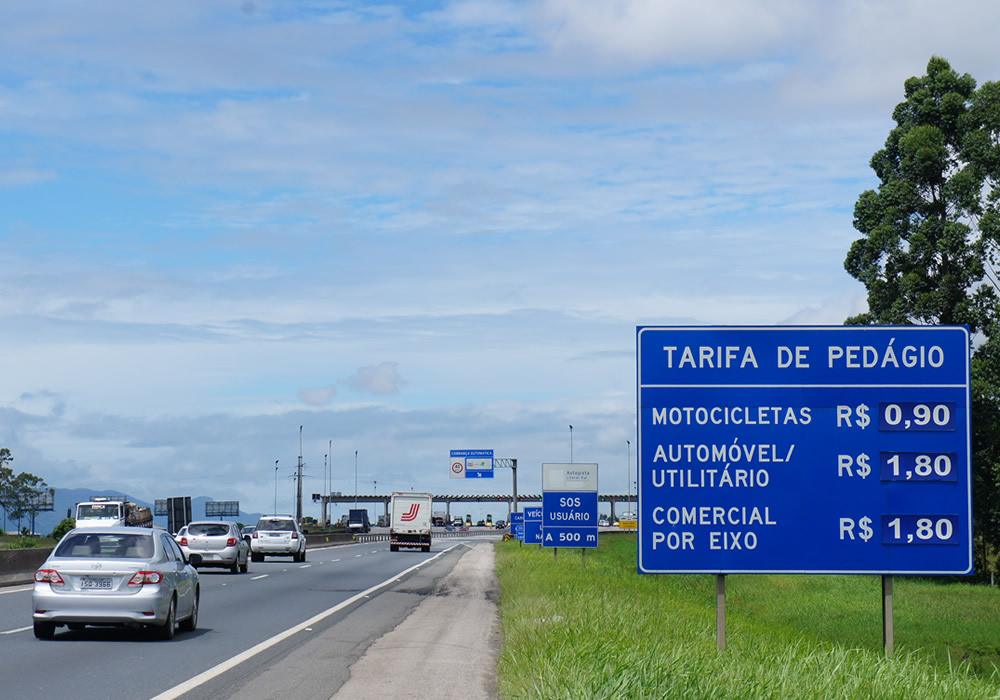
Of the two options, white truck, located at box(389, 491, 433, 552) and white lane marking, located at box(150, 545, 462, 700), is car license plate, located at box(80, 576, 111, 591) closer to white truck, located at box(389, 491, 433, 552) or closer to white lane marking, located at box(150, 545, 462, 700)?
white lane marking, located at box(150, 545, 462, 700)

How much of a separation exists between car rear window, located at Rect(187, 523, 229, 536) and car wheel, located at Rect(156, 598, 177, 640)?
21.6 meters

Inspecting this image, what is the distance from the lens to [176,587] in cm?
1791

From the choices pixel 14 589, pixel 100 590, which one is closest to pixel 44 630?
pixel 100 590

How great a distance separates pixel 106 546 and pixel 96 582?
75 cm

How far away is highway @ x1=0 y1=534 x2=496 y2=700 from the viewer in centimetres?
1256

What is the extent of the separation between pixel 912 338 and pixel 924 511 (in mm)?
1528

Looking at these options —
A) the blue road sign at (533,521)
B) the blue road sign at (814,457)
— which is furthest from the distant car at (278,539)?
the blue road sign at (814,457)

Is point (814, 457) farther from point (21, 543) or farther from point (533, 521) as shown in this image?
point (21, 543)

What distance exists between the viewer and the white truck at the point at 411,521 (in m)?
70.9

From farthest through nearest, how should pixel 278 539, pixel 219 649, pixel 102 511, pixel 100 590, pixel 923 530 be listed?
pixel 102 511, pixel 278 539, pixel 100 590, pixel 219 649, pixel 923 530

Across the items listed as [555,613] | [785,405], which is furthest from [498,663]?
[785,405]

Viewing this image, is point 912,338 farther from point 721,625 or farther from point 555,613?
point 555,613

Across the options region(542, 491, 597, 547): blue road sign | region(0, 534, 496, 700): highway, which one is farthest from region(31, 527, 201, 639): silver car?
region(542, 491, 597, 547): blue road sign

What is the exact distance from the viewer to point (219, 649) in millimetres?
16234
